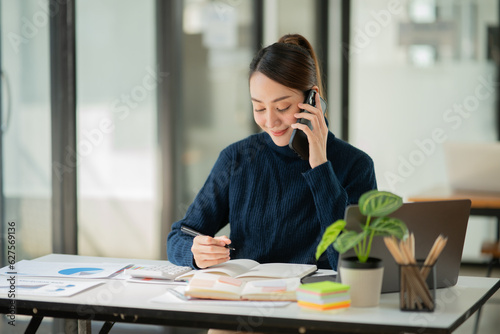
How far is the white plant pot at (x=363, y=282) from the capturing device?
162 centimetres

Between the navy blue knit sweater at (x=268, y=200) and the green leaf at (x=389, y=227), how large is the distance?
46cm

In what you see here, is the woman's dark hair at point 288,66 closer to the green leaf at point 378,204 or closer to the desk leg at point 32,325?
the green leaf at point 378,204

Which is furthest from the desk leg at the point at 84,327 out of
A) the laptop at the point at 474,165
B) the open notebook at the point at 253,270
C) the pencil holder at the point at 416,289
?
the laptop at the point at 474,165

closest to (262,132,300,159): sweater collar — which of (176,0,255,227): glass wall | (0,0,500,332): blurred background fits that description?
(0,0,500,332): blurred background

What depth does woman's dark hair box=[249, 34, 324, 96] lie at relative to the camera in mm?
2156

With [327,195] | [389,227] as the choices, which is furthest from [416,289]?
[327,195]

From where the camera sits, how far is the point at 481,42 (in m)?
5.30

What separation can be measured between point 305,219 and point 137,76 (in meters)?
1.71

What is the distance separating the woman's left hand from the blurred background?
1403 mm

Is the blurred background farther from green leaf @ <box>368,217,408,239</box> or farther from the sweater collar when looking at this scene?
green leaf @ <box>368,217,408,239</box>

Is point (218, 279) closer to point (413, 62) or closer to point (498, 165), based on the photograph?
point (498, 165)

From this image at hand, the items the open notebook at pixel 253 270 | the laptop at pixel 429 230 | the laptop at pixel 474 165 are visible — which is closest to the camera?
the laptop at pixel 429 230

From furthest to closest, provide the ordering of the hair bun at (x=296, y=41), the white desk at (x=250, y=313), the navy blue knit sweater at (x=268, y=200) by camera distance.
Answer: the hair bun at (x=296, y=41) → the navy blue knit sweater at (x=268, y=200) → the white desk at (x=250, y=313)

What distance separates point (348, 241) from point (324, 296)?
0.44ft
